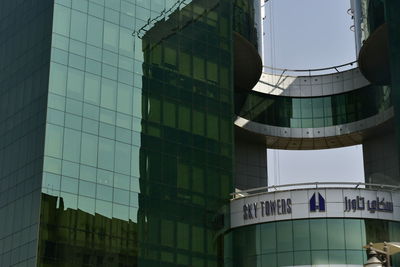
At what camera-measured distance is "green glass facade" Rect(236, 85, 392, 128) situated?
84.1 m

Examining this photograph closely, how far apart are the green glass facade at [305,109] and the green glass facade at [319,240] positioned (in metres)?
28.1

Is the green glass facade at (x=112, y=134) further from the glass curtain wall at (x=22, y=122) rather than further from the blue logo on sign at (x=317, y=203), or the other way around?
the blue logo on sign at (x=317, y=203)

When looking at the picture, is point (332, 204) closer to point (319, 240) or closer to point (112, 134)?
point (319, 240)

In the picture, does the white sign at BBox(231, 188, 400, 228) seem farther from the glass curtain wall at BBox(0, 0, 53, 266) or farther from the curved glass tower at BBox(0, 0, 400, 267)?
the glass curtain wall at BBox(0, 0, 53, 266)

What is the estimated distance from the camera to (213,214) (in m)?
62.4

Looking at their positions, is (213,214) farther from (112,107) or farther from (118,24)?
(118,24)

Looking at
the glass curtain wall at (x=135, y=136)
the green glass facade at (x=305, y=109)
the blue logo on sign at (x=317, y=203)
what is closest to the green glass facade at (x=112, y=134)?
the glass curtain wall at (x=135, y=136)

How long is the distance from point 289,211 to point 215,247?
298 inches

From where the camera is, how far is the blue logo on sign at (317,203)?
5644cm

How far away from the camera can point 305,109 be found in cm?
8625

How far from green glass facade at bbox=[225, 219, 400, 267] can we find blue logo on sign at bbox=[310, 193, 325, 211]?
856mm

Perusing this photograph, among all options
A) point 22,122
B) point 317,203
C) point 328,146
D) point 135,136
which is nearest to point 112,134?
point 135,136

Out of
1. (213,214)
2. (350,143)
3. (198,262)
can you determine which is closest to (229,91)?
(213,214)

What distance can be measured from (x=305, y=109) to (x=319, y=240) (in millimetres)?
31927
